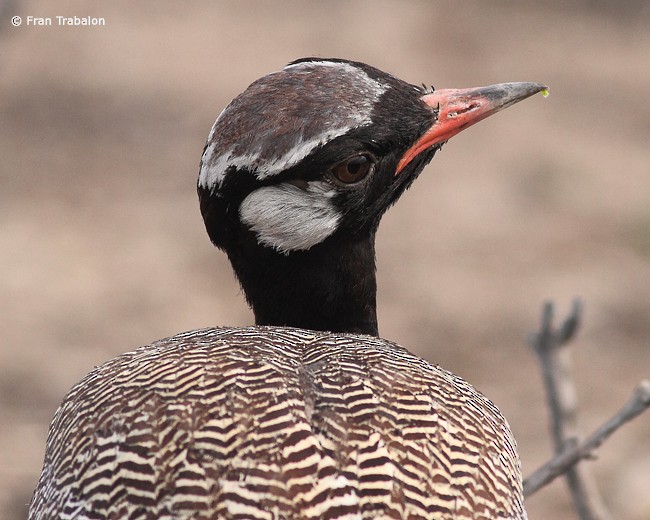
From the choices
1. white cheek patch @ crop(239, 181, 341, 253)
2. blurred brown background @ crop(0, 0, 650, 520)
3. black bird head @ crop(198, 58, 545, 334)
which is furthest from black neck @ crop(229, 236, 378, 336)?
blurred brown background @ crop(0, 0, 650, 520)

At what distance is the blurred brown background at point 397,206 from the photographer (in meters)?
12.9

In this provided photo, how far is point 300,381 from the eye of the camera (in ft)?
16.7

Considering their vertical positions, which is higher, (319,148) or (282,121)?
(282,121)

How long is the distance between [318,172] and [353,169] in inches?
9.3

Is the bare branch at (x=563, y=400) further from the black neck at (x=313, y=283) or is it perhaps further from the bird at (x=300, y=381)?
the black neck at (x=313, y=283)

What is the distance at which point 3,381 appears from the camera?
40.8 feet

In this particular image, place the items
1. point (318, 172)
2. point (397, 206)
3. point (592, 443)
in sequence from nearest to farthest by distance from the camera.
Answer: point (592, 443) < point (318, 172) < point (397, 206)

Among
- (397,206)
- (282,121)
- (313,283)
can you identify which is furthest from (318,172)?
(397,206)

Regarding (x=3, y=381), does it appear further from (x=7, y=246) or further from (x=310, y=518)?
(x=310, y=518)

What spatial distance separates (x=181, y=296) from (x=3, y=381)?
235 cm

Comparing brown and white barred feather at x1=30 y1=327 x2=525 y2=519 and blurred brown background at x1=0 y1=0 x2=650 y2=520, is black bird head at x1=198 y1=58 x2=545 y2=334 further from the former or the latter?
blurred brown background at x1=0 y1=0 x2=650 y2=520

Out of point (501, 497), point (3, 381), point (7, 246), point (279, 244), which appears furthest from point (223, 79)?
point (501, 497)

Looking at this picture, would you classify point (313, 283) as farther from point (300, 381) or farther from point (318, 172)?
point (300, 381)

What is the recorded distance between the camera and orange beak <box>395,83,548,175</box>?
21.1 feet
